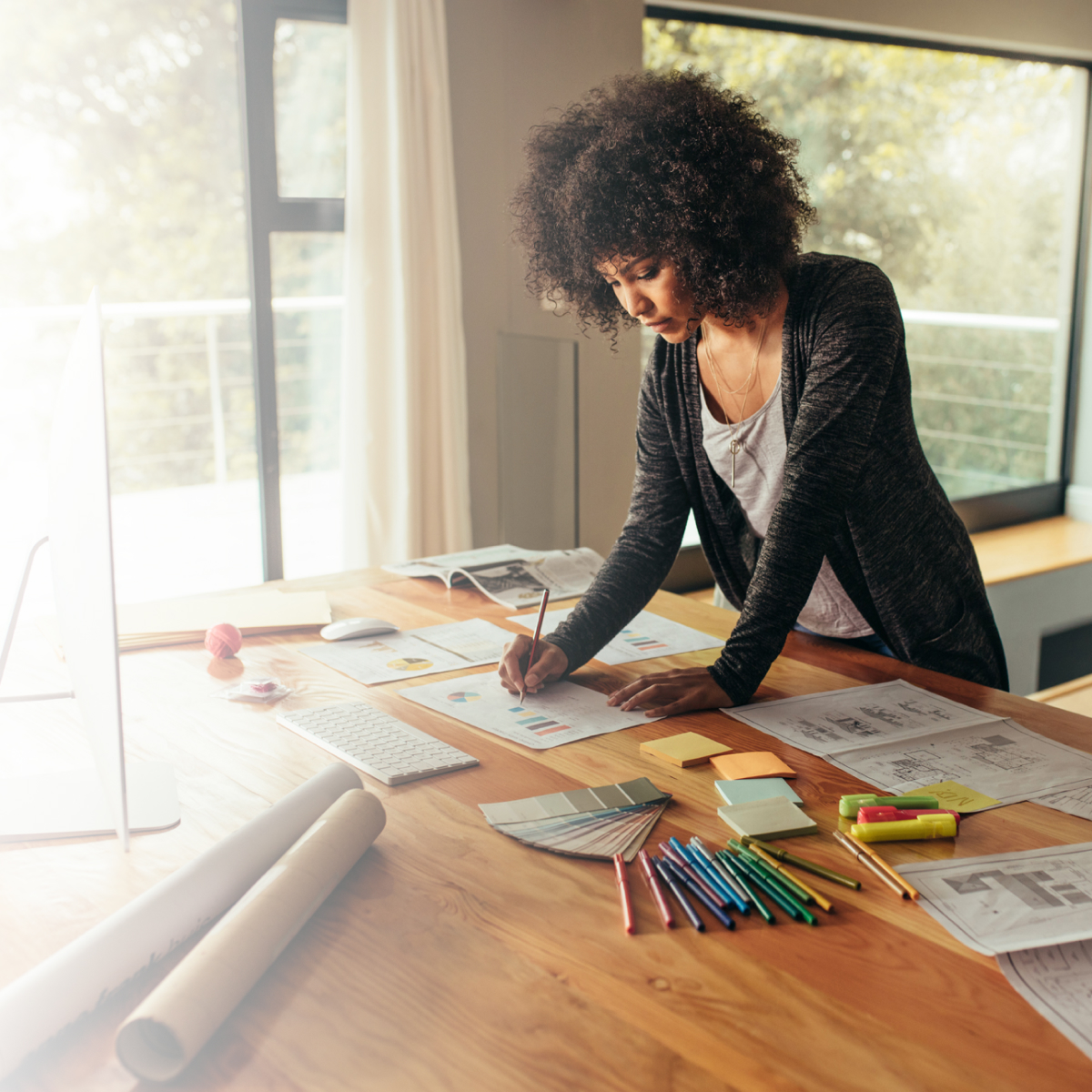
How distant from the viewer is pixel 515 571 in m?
1.82

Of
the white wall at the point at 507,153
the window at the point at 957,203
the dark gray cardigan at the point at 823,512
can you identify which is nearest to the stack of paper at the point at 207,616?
the dark gray cardigan at the point at 823,512

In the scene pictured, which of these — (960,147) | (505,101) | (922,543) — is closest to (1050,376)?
(960,147)

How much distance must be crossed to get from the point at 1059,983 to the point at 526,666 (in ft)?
2.36

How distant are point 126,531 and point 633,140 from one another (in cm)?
329

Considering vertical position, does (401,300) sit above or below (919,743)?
above

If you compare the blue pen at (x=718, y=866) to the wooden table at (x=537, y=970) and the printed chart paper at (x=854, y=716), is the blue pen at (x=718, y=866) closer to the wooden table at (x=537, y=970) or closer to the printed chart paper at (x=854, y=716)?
the wooden table at (x=537, y=970)

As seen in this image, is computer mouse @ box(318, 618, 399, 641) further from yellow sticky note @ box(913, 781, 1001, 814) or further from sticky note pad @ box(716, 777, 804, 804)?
yellow sticky note @ box(913, 781, 1001, 814)

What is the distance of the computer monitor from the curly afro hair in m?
0.70

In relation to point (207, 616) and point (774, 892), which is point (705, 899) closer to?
point (774, 892)

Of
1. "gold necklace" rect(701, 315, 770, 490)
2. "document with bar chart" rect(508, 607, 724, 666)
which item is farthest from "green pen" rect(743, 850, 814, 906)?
"gold necklace" rect(701, 315, 770, 490)

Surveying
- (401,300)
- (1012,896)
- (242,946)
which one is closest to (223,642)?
(242,946)

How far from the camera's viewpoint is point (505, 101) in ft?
9.91

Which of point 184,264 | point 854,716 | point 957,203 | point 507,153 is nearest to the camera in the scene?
point 854,716

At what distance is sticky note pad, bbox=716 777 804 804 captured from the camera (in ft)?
3.17
